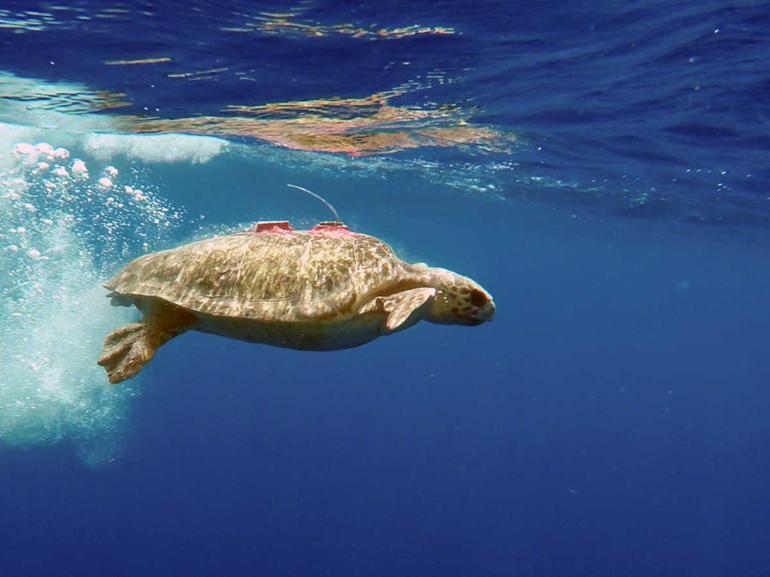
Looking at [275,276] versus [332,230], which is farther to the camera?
[332,230]

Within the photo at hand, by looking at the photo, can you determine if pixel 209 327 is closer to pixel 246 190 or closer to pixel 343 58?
pixel 343 58

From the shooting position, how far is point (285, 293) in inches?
204

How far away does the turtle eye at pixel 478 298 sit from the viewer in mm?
5377

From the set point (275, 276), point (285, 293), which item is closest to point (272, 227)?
point (275, 276)

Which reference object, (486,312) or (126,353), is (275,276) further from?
(486,312)

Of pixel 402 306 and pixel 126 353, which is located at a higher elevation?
pixel 402 306

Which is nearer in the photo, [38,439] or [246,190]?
[38,439]

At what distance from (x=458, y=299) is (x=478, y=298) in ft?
0.67

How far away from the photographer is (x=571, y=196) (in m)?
25.7

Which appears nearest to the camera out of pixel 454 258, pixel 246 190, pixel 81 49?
pixel 81 49

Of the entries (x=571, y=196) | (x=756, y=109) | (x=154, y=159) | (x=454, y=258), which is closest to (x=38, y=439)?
(x=154, y=159)

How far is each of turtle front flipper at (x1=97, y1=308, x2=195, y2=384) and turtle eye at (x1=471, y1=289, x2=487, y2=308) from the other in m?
3.07

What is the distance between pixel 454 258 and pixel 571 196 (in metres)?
53.6

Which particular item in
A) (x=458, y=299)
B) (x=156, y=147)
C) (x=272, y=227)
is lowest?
(x=156, y=147)
